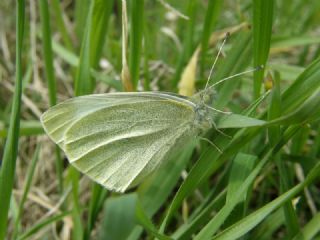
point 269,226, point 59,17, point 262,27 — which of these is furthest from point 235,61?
point 59,17

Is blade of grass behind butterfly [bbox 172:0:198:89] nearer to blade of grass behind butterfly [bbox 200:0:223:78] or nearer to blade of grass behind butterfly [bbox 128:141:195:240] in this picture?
blade of grass behind butterfly [bbox 200:0:223:78]

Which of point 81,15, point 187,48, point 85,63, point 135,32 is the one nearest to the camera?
point 135,32

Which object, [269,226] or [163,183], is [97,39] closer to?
[163,183]

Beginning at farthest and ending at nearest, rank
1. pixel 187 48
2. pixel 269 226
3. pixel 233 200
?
pixel 187 48 → pixel 269 226 → pixel 233 200

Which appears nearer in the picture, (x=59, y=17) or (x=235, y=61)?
(x=235, y=61)

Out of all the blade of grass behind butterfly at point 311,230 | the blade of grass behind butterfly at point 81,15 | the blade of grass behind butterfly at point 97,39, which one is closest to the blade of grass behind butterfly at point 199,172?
the blade of grass behind butterfly at point 311,230

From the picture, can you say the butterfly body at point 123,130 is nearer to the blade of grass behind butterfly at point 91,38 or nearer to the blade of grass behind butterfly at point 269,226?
the blade of grass behind butterfly at point 91,38

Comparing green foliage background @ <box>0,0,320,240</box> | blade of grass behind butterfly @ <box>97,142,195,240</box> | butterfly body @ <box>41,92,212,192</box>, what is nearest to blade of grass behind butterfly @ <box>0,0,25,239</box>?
green foliage background @ <box>0,0,320,240</box>

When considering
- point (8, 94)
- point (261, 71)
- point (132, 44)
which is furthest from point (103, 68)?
point (261, 71)
